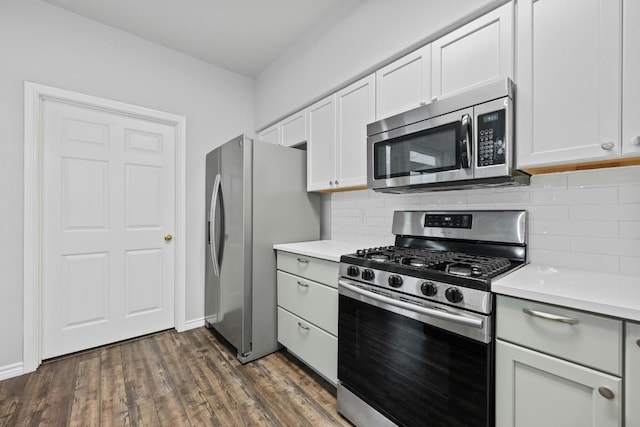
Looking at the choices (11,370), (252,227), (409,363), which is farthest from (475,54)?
(11,370)

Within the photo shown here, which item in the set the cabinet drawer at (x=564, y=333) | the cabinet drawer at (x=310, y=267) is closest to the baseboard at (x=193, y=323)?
the cabinet drawer at (x=310, y=267)

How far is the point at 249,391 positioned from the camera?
74.4 inches

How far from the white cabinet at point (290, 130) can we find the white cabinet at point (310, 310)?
1.13 meters

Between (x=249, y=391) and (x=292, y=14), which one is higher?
(x=292, y=14)

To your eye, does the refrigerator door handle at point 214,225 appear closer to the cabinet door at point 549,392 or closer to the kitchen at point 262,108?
the kitchen at point 262,108

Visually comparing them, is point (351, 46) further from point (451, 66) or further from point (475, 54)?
point (475, 54)

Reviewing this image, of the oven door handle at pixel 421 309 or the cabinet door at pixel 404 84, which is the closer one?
the oven door handle at pixel 421 309

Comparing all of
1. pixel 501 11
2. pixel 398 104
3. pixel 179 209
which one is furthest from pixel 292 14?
pixel 179 209

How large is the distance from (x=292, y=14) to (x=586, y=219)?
2.44 metres

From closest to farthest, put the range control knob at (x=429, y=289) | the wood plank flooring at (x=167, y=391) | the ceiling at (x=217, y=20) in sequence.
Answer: the range control knob at (x=429, y=289)
the wood plank flooring at (x=167, y=391)
the ceiling at (x=217, y=20)

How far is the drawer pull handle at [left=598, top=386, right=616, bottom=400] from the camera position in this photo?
0.86 meters

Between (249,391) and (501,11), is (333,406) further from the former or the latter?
(501,11)

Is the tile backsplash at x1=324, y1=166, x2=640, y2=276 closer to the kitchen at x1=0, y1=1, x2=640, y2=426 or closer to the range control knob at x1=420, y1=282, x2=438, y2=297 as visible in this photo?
the kitchen at x1=0, y1=1, x2=640, y2=426

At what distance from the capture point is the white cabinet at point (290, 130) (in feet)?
8.83
